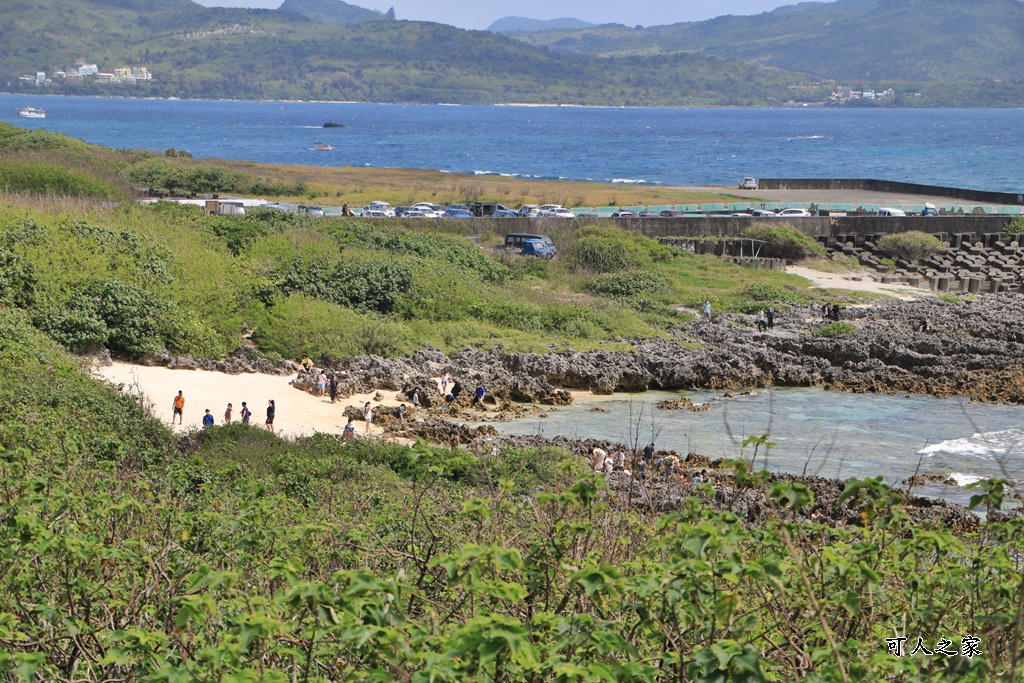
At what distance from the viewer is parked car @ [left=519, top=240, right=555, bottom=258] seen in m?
49.7

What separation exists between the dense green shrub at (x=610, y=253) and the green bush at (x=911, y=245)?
1219 cm

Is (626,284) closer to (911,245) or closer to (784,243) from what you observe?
(784,243)

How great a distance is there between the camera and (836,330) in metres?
38.2

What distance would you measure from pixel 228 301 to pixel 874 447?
18.9 meters

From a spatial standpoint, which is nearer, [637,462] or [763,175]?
[637,462]

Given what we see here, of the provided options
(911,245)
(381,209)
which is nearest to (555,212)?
(381,209)

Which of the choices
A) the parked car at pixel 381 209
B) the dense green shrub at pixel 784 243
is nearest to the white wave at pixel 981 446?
the dense green shrub at pixel 784 243

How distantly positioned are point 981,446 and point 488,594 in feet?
71.6

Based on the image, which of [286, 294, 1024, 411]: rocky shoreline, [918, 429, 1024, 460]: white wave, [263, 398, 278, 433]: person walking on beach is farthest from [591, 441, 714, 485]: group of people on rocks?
[263, 398, 278, 433]: person walking on beach

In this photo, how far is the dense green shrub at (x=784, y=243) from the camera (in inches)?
2183

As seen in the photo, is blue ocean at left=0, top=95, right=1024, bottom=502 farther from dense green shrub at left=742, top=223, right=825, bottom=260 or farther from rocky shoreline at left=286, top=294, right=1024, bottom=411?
dense green shrub at left=742, top=223, right=825, bottom=260

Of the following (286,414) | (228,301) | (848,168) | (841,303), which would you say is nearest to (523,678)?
(286,414)

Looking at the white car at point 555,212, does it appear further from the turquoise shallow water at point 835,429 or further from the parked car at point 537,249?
the turquoise shallow water at point 835,429

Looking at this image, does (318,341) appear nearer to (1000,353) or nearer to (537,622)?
(1000,353)
